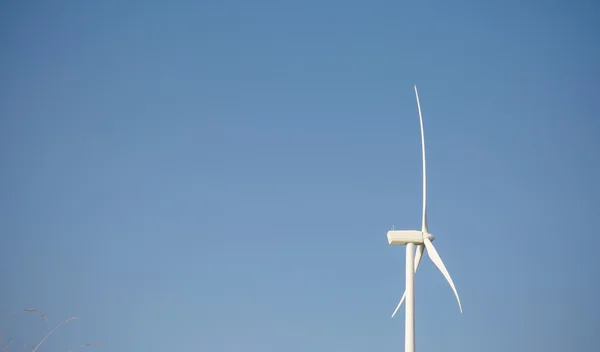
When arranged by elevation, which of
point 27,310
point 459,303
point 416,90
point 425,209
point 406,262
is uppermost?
point 416,90

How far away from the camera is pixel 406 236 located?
46.9 metres

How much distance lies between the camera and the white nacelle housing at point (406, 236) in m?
46.9

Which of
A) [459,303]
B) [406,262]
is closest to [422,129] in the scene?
[406,262]

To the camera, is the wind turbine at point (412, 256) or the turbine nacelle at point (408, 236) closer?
the wind turbine at point (412, 256)

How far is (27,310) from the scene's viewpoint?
4359mm

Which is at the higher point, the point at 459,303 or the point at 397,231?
the point at 397,231

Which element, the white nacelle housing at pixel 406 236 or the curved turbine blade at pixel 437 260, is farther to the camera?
the white nacelle housing at pixel 406 236

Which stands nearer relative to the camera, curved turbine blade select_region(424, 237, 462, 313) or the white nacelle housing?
curved turbine blade select_region(424, 237, 462, 313)

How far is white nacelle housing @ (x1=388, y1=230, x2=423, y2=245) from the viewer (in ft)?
154

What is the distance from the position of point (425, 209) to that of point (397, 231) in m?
2.67

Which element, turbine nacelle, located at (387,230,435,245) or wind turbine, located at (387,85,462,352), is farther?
turbine nacelle, located at (387,230,435,245)

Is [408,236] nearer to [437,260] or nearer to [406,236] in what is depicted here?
[406,236]

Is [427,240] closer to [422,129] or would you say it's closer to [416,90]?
[422,129]

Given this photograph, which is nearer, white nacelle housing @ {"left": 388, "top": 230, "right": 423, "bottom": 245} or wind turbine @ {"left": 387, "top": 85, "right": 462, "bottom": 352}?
wind turbine @ {"left": 387, "top": 85, "right": 462, "bottom": 352}
